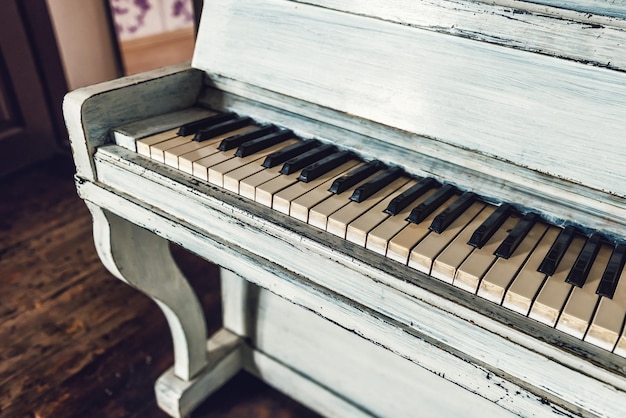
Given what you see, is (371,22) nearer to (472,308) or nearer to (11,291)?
(472,308)

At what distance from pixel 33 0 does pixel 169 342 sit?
6.31ft

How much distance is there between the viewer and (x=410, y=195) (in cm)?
94

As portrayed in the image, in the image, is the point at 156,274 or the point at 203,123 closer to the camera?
the point at 203,123

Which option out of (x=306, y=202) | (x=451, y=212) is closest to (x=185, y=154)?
(x=306, y=202)

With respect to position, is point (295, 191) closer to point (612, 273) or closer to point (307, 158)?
point (307, 158)

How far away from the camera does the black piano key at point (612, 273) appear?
73 centimetres

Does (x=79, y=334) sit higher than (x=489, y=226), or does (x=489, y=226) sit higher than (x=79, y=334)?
(x=489, y=226)

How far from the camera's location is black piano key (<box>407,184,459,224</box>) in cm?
88

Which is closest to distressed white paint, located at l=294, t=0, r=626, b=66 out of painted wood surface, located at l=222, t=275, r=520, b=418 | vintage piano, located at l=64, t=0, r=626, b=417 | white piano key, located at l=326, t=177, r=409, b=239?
vintage piano, located at l=64, t=0, r=626, b=417

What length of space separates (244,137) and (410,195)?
0.38 m

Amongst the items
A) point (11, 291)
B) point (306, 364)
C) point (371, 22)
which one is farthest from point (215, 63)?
point (11, 291)

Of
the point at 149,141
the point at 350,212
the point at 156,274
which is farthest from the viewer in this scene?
the point at 156,274

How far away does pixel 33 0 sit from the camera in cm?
271

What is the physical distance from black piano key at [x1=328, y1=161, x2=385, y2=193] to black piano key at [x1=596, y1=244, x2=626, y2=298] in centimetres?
42
